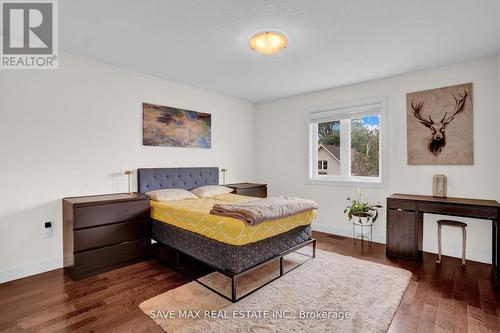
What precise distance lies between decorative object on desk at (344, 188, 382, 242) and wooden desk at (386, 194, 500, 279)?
1.46ft

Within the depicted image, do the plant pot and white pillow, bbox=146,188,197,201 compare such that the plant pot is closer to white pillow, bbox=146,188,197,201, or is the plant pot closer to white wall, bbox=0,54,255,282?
white pillow, bbox=146,188,197,201

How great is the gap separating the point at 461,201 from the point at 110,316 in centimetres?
398

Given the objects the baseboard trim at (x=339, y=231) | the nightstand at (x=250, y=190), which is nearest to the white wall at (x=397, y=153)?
the baseboard trim at (x=339, y=231)

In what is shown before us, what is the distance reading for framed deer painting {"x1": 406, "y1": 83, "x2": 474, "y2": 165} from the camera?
10.6ft

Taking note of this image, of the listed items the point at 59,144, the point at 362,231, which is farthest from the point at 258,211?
the point at 59,144

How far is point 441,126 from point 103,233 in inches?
179

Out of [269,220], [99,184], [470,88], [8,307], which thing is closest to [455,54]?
[470,88]

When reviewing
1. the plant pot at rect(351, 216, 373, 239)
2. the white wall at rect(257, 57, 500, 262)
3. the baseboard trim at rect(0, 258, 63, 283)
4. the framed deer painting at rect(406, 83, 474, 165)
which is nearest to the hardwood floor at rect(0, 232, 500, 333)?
the baseboard trim at rect(0, 258, 63, 283)

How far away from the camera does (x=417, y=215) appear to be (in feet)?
10.5

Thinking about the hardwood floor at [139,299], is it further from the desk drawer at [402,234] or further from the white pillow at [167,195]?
the white pillow at [167,195]

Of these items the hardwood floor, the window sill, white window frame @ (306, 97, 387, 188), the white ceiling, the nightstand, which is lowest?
the hardwood floor

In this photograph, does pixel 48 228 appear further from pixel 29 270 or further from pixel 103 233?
pixel 103 233

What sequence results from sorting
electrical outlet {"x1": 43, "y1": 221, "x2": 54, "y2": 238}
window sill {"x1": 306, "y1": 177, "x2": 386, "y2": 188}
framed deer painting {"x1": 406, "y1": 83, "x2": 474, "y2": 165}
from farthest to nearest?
window sill {"x1": 306, "y1": 177, "x2": 386, "y2": 188} → framed deer painting {"x1": 406, "y1": 83, "x2": 474, "y2": 165} → electrical outlet {"x1": 43, "y1": 221, "x2": 54, "y2": 238}

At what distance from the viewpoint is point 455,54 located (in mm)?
3035
